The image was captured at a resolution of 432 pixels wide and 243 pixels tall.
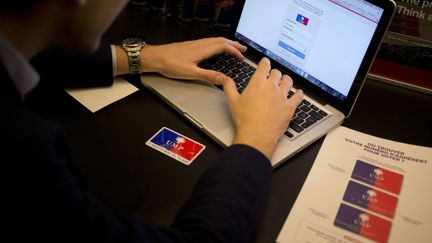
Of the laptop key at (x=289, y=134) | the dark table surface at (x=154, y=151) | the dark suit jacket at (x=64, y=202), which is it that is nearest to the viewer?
the dark suit jacket at (x=64, y=202)

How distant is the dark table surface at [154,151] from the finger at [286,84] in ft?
0.43

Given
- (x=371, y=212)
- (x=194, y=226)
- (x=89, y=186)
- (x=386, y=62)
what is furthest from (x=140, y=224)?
(x=386, y=62)

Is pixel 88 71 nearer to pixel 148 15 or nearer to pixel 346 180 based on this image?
pixel 148 15

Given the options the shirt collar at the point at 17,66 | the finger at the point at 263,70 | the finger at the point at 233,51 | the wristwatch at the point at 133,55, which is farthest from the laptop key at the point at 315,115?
the shirt collar at the point at 17,66

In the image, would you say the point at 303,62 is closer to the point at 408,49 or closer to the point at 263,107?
the point at 263,107

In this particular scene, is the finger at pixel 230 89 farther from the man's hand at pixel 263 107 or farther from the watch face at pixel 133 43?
the watch face at pixel 133 43

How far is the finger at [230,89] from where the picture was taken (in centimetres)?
89

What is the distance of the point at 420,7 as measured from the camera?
102 centimetres

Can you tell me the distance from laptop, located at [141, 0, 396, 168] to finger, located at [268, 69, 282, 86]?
0.07m

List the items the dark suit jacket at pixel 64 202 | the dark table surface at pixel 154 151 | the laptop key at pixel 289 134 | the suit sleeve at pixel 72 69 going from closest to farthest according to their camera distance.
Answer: the dark suit jacket at pixel 64 202 < the dark table surface at pixel 154 151 < the laptop key at pixel 289 134 < the suit sleeve at pixel 72 69

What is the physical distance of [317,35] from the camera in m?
0.91

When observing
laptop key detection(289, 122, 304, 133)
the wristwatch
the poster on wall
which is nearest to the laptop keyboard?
laptop key detection(289, 122, 304, 133)

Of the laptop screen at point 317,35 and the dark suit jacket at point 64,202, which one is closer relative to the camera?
the dark suit jacket at point 64,202

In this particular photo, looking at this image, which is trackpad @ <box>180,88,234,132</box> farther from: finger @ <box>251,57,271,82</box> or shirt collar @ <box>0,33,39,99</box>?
shirt collar @ <box>0,33,39,99</box>
